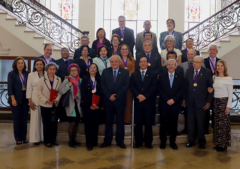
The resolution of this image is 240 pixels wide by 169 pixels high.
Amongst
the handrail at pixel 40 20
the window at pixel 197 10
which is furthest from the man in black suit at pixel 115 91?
the window at pixel 197 10

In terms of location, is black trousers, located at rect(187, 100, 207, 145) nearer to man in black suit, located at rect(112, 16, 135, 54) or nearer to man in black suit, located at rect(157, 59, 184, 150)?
man in black suit, located at rect(157, 59, 184, 150)

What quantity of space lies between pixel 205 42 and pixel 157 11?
322cm

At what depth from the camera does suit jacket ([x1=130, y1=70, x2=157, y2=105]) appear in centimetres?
428

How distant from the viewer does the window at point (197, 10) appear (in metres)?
11.4

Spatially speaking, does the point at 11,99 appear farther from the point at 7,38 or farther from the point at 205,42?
the point at 205,42

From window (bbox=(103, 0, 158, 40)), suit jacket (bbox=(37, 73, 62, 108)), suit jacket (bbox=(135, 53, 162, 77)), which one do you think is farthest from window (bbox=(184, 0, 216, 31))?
suit jacket (bbox=(37, 73, 62, 108))

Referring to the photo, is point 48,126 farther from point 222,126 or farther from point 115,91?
point 222,126

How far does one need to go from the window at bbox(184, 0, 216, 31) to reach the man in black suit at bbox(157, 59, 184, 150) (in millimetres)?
7850

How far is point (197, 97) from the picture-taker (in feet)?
14.1

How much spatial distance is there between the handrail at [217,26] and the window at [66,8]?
5577mm

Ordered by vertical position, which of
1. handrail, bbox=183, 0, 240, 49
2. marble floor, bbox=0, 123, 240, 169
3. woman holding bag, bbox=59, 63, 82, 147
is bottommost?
marble floor, bbox=0, 123, 240, 169

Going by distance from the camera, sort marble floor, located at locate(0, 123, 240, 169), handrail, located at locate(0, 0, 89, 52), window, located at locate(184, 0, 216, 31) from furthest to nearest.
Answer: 1. window, located at locate(184, 0, 216, 31)
2. handrail, located at locate(0, 0, 89, 52)
3. marble floor, located at locate(0, 123, 240, 169)

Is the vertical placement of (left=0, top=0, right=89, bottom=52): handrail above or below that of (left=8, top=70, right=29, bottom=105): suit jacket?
above

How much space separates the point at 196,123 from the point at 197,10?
8.54 m
